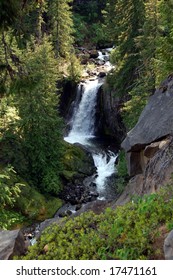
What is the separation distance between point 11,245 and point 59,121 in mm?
16800

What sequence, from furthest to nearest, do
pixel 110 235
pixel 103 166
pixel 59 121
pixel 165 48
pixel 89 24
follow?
pixel 89 24 < pixel 103 166 < pixel 59 121 < pixel 165 48 < pixel 110 235

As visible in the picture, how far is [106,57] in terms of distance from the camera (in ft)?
152

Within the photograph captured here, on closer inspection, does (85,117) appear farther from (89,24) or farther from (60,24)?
(89,24)

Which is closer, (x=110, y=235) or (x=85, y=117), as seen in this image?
(x=110, y=235)

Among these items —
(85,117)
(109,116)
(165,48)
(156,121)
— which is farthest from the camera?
(85,117)

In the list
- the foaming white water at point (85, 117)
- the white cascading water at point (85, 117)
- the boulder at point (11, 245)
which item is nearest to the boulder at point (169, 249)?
the boulder at point (11, 245)

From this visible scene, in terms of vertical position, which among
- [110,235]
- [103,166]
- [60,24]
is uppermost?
[60,24]

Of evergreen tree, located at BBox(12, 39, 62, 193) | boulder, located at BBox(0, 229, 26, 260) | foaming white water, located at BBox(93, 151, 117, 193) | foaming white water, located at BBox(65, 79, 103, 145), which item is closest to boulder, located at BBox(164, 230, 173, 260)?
boulder, located at BBox(0, 229, 26, 260)

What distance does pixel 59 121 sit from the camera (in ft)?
79.0

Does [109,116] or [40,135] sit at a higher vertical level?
[109,116]

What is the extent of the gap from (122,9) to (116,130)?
36.9ft

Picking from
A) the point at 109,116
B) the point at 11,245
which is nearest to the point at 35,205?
the point at 109,116

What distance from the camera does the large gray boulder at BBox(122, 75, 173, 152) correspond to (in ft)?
43.4
